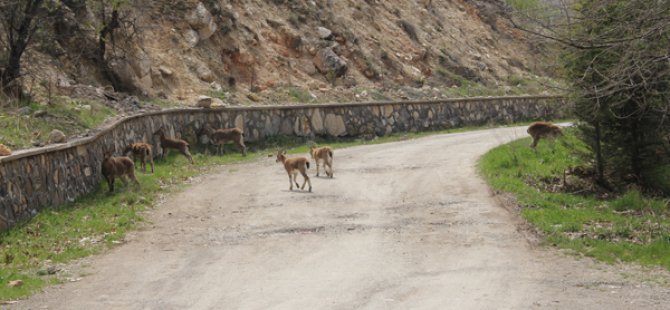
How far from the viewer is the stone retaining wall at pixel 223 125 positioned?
13.5m

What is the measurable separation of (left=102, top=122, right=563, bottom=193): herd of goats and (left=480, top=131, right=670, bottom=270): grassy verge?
79.6 inches

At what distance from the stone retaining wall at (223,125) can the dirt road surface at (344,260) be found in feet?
6.19

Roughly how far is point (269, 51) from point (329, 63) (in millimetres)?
2947

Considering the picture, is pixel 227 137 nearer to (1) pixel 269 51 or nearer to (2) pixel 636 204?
(1) pixel 269 51

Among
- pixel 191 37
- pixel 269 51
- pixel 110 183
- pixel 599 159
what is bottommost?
pixel 599 159

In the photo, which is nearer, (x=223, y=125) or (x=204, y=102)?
(x=204, y=102)

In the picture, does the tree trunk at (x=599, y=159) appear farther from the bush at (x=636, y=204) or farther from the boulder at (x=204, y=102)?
the boulder at (x=204, y=102)

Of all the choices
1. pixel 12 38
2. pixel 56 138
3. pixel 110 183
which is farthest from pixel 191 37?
pixel 56 138

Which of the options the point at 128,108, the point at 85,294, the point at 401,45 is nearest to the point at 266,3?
the point at 401,45

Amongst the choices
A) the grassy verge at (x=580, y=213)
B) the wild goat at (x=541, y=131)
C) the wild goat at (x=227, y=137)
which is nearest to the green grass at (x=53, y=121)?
the wild goat at (x=227, y=137)

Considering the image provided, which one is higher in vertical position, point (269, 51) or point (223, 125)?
point (269, 51)

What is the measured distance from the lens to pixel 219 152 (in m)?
25.6

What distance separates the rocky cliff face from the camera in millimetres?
26453

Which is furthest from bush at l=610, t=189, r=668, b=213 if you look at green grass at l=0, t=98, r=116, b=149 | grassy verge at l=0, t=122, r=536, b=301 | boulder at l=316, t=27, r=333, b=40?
boulder at l=316, t=27, r=333, b=40
